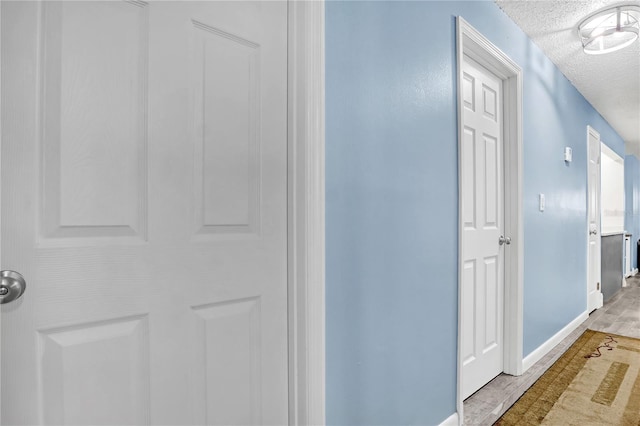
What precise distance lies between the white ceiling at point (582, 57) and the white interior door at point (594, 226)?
0.44m

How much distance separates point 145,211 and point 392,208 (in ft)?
2.97

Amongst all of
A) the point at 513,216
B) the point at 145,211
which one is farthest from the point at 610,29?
the point at 145,211

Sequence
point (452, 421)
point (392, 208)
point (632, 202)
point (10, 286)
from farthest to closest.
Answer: point (632, 202) → point (452, 421) → point (392, 208) → point (10, 286)

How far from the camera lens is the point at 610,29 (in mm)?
2377

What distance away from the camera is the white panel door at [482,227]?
6.69 feet

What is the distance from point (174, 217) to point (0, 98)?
43 cm

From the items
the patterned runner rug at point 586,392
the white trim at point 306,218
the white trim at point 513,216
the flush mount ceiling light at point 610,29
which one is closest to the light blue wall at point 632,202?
the patterned runner rug at point 586,392

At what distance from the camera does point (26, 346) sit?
75cm

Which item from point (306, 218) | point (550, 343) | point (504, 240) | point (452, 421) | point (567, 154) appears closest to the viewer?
point (306, 218)

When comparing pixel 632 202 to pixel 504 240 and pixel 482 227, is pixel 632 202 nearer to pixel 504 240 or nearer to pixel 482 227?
pixel 504 240

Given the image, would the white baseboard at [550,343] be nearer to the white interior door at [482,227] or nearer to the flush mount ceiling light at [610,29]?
the white interior door at [482,227]

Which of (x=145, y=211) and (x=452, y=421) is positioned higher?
(x=145, y=211)

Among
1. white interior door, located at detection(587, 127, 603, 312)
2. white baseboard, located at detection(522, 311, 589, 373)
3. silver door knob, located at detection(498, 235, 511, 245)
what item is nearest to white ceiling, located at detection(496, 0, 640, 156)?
white interior door, located at detection(587, 127, 603, 312)

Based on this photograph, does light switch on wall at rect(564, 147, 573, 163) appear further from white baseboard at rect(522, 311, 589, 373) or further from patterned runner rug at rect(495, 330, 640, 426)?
patterned runner rug at rect(495, 330, 640, 426)
